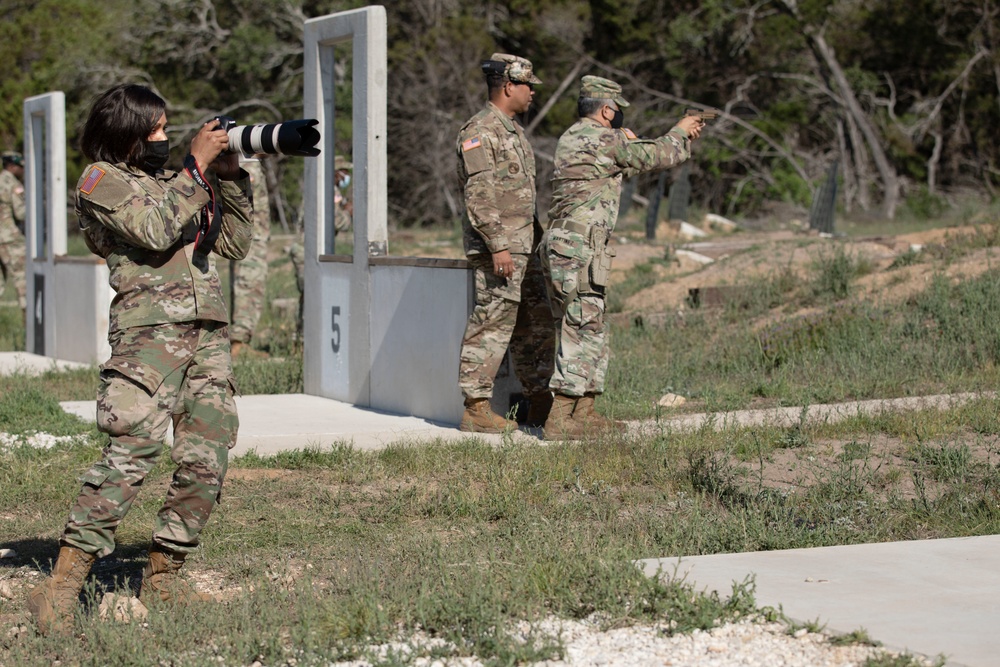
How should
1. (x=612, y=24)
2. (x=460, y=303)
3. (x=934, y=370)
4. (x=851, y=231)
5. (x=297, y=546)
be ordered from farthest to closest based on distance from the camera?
(x=612, y=24) → (x=851, y=231) → (x=934, y=370) → (x=460, y=303) → (x=297, y=546)

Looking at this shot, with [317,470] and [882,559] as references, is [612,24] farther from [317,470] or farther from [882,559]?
[882,559]

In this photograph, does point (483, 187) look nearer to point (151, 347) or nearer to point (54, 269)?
point (151, 347)

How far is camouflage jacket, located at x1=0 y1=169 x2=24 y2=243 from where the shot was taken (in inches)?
602

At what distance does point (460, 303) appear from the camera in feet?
26.0

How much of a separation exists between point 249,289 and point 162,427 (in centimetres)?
725

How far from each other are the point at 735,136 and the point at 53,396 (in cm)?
1997

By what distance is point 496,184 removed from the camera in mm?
7352

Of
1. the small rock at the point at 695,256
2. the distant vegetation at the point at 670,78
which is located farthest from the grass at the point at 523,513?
the distant vegetation at the point at 670,78

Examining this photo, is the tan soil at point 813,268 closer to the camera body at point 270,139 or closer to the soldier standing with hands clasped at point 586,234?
the soldier standing with hands clasped at point 586,234

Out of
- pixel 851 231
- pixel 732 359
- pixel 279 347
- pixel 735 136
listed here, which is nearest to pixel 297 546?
pixel 732 359

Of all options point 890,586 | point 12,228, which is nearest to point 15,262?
point 12,228

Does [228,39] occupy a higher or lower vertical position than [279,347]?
higher

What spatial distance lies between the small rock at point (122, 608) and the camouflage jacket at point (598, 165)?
A: 349cm

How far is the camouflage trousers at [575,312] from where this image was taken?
7074 mm
